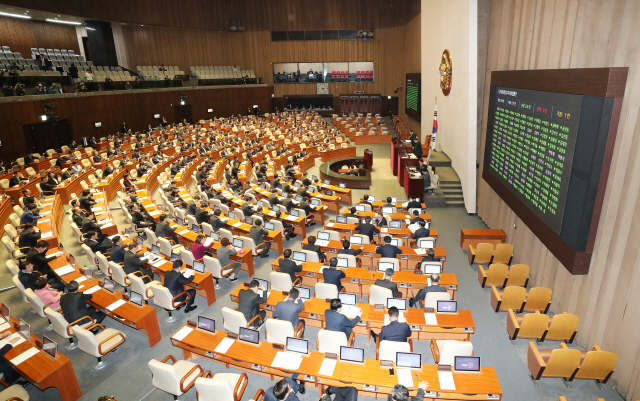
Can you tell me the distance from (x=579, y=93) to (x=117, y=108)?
27.4m

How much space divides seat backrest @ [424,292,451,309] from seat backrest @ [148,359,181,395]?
15.3ft

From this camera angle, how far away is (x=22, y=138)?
19.0 m

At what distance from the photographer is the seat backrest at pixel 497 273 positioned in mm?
8875

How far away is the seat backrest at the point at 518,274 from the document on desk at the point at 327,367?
17.4 ft

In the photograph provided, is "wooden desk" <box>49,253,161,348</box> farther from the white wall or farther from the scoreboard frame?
the white wall

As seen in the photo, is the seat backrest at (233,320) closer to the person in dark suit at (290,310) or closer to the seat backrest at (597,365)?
the person in dark suit at (290,310)

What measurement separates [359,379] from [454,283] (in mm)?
3723

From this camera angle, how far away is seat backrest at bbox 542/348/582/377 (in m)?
5.77

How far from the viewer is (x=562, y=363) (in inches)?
232

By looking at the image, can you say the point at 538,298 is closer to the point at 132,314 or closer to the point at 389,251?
the point at 389,251

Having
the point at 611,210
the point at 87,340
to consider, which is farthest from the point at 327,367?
the point at 611,210

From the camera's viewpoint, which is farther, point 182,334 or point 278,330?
point 182,334

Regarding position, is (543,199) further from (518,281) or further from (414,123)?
(414,123)

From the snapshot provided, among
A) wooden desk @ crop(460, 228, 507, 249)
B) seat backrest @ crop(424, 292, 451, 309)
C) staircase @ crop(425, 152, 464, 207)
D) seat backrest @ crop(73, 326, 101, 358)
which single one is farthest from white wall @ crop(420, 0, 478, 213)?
seat backrest @ crop(73, 326, 101, 358)
